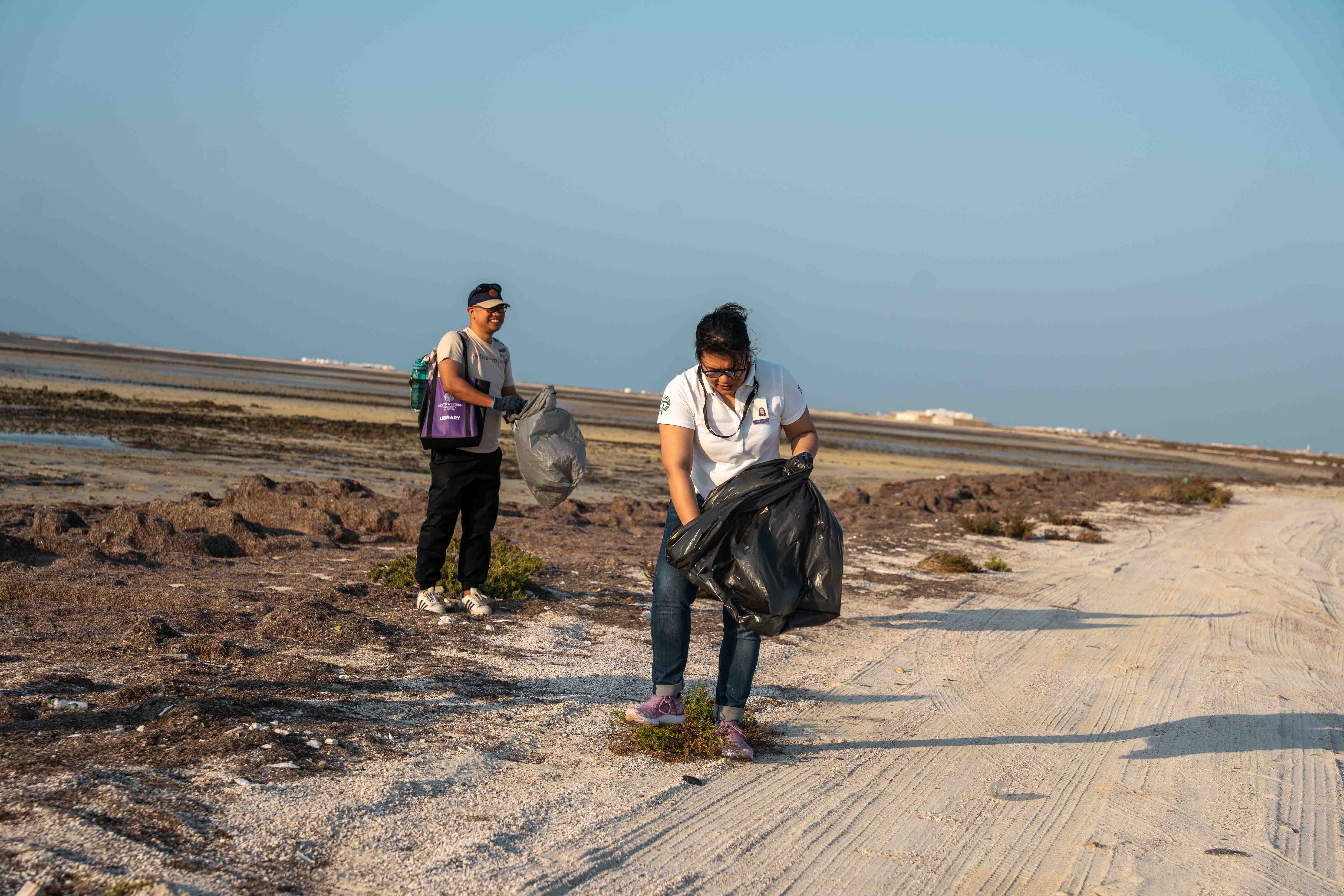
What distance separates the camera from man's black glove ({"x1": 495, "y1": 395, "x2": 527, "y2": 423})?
5.80 meters

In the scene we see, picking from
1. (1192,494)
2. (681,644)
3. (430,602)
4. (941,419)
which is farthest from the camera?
(941,419)

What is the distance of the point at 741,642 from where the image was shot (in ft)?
13.5

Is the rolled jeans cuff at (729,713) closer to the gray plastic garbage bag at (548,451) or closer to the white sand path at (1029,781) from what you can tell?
the white sand path at (1029,781)

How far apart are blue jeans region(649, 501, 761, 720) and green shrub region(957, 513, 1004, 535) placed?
10376mm

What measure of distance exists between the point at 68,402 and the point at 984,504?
2345cm

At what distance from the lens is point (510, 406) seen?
5.84 metres

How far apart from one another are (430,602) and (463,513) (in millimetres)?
671

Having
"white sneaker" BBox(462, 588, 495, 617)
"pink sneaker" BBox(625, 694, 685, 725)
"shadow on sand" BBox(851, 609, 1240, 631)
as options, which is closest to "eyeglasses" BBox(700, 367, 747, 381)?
"pink sneaker" BBox(625, 694, 685, 725)

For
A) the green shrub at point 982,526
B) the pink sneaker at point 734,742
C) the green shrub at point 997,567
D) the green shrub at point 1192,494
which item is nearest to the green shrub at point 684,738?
the pink sneaker at point 734,742

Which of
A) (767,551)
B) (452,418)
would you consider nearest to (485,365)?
(452,418)

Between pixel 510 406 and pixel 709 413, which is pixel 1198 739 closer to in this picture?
pixel 709 413

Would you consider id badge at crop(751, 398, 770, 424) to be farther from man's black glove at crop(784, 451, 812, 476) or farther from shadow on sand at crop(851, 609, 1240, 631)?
shadow on sand at crop(851, 609, 1240, 631)

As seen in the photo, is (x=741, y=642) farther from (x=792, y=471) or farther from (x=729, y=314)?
(x=729, y=314)

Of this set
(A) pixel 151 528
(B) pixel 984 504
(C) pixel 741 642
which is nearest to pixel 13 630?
(A) pixel 151 528
